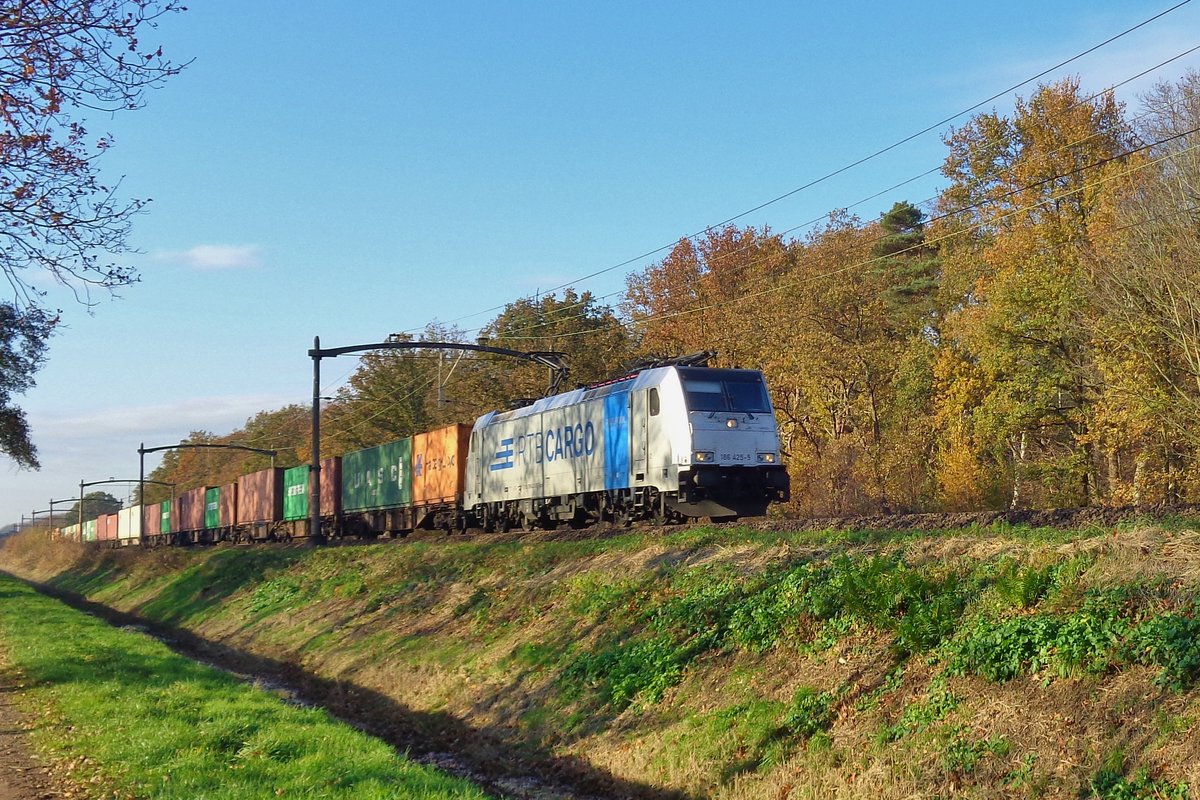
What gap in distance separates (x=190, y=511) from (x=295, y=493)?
81.7 feet

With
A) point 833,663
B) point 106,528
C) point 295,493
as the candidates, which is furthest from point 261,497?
point 106,528

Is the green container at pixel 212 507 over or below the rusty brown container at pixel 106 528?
over

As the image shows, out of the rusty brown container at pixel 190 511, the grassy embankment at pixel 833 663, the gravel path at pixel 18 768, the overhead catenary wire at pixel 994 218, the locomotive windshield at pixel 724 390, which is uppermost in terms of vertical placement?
the overhead catenary wire at pixel 994 218

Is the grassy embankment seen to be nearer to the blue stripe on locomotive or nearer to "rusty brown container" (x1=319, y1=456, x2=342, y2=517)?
the blue stripe on locomotive

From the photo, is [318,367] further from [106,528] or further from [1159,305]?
[106,528]

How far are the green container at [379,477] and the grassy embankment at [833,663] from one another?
1950cm

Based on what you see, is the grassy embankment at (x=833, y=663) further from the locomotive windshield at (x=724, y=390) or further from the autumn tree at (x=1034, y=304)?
the autumn tree at (x=1034, y=304)

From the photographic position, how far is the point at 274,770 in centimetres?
991

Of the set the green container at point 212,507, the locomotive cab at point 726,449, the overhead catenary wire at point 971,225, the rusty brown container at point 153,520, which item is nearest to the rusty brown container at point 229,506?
the green container at point 212,507

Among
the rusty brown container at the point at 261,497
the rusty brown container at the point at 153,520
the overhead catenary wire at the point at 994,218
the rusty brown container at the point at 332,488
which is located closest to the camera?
the overhead catenary wire at the point at 994,218

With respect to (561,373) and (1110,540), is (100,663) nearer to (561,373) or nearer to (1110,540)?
(1110,540)

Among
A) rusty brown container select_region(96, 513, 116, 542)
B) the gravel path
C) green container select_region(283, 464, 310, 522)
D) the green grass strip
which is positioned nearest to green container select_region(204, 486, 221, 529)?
green container select_region(283, 464, 310, 522)

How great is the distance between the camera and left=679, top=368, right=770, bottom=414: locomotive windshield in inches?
911

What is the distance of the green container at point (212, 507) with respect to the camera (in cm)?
6372
